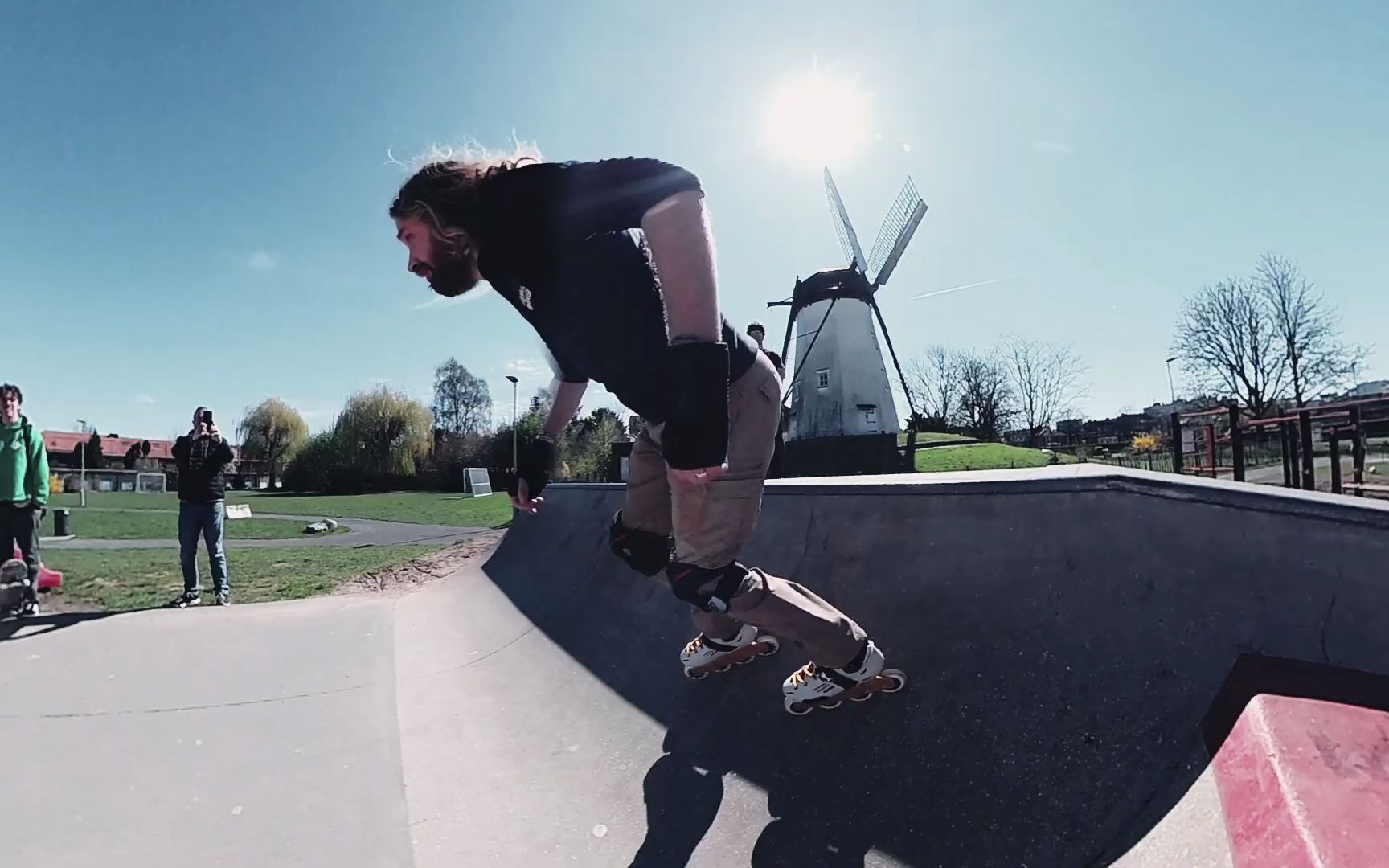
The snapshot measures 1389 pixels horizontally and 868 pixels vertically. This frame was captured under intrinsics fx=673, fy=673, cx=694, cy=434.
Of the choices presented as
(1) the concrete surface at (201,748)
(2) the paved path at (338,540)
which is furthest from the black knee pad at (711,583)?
(2) the paved path at (338,540)

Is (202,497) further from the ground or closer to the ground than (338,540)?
further from the ground

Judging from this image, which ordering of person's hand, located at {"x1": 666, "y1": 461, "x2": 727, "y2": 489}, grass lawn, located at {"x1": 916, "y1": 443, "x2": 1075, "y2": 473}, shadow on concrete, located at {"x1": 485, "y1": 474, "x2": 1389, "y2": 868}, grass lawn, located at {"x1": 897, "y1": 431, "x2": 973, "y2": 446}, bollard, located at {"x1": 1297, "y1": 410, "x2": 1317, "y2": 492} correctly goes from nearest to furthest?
shadow on concrete, located at {"x1": 485, "y1": 474, "x2": 1389, "y2": 868} < person's hand, located at {"x1": 666, "y1": 461, "x2": 727, "y2": 489} < bollard, located at {"x1": 1297, "y1": 410, "x2": 1317, "y2": 492} < grass lawn, located at {"x1": 916, "y1": 443, "x2": 1075, "y2": 473} < grass lawn, located at {"x1": 897, "y1": 431, "x2": 973, "y2": 446}

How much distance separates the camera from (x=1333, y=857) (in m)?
0.89

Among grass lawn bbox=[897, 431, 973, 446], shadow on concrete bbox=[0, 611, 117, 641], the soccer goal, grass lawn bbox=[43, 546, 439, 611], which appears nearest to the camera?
shadow on concrete bbox=[0, 611, 117, 641]

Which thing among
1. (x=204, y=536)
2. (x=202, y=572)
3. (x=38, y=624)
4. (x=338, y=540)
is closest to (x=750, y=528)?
(x=38, y=624)

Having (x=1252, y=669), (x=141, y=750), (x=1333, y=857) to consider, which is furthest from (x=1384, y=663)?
(x=141, y=750)

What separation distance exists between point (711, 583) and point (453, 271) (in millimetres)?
1023

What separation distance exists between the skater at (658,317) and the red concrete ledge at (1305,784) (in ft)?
2.55

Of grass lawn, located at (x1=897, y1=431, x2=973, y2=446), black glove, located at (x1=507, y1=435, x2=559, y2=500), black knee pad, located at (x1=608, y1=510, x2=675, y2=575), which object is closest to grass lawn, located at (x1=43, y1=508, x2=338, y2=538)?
black glove, located at (x1=507, y1=435, x2=559, y2=500)

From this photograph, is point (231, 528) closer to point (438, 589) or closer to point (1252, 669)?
point (438, 589)

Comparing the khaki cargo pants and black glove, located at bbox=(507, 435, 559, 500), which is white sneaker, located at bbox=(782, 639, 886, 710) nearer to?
the khaki cargo pants

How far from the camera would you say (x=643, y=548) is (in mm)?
2076

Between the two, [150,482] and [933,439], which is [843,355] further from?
[150,482]

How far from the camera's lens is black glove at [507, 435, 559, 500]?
2.15 m
